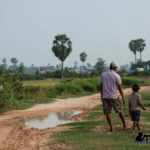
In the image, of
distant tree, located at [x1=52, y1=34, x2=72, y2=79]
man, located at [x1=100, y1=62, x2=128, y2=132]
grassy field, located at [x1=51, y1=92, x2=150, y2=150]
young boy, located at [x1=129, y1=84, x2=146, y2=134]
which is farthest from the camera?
distant tree, located at [x1=52, y1=34, x2=72, y2=79]

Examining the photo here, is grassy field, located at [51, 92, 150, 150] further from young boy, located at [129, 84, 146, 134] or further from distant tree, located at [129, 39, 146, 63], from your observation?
distant tree, located at [129, 39, 146, 63]

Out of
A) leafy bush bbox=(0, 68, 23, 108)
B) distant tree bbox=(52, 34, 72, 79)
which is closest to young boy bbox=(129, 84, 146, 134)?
leafy bush bbox=(0, 68, 23, 108)

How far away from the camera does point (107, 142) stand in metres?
6.52

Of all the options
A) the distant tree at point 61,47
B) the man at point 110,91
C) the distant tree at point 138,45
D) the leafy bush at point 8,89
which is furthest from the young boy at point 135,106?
the distant tree at point 138,45

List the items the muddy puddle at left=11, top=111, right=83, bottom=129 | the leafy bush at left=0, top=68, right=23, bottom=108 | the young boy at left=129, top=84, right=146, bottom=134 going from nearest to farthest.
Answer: the young boy at left=129, top=84, right=146, bottom=134 < the muddy puddle at left=11, top=111, right=83, bottom=129 < the leafy bush at left=0, top=68, right=23, bottom=108

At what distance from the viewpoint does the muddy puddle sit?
11178mm

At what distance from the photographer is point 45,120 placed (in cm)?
1243

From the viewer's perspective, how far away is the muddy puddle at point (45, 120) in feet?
36.7

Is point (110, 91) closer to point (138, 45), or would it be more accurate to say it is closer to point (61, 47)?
point (61, 47)

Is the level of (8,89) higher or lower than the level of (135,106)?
lower

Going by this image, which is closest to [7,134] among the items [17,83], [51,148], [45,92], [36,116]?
[51,148]

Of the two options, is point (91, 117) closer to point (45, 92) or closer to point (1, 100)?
point (1, 100)

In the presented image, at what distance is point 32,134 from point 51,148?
7.49 ft

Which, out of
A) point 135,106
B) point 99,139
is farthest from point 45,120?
point 99,139
